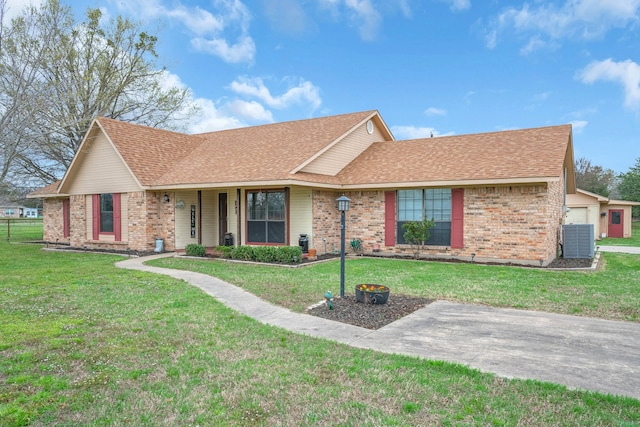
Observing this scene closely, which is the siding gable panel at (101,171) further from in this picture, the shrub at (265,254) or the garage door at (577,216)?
the garage door at (577,216)

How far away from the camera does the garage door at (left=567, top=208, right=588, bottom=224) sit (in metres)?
26.0

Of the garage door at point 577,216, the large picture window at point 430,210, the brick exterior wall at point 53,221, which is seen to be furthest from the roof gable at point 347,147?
the garage door at point 577,216

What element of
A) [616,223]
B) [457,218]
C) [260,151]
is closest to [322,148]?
[260,151]

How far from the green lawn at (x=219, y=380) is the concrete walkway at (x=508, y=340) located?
0.33 metres

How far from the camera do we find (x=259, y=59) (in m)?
23.2

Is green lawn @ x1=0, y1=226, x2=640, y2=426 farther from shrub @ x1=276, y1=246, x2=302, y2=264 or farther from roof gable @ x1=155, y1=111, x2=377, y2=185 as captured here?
roof gable @ x1=155, y1=111, x2=377, y2=185

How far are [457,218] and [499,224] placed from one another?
4.20 ft

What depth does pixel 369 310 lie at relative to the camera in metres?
7.06

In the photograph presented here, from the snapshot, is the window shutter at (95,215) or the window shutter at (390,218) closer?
the window shutter at (390,218)

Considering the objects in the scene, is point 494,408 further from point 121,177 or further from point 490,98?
point 490,98

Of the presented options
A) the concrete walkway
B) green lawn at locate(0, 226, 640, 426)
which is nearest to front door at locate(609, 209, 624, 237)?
green lawn at locate(0, 226, 640, 426)

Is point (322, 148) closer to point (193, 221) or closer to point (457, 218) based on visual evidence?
point (457, 218)

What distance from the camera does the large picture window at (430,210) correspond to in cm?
1399

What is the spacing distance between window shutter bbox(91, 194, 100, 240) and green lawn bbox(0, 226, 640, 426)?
11.4 meters
